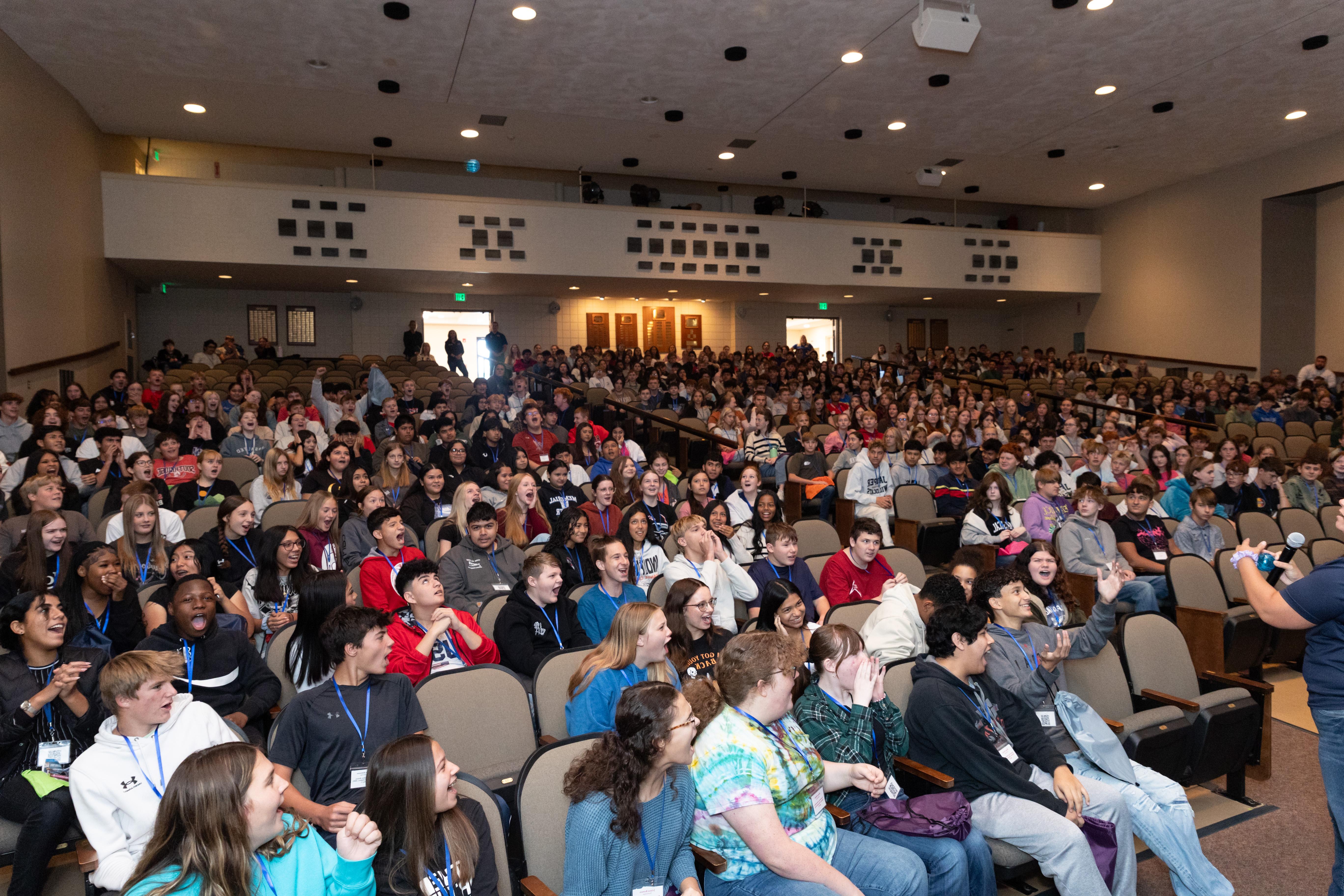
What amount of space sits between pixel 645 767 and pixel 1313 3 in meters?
9.56

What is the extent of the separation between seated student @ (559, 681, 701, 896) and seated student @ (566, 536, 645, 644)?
1500mm

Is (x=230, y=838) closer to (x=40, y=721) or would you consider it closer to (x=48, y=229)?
(x=40, y=721)

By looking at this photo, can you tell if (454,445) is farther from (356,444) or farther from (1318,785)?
(1318,785)

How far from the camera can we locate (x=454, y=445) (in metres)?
6.30

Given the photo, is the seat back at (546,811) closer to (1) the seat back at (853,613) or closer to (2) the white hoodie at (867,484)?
(1) the seat back at (853,613)

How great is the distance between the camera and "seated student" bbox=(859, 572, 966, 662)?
329 centimetres

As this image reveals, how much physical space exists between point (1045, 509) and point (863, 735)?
3913 millimetres

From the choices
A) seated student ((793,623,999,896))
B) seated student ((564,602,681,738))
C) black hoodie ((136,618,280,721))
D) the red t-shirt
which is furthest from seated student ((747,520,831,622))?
black hoodie ((136,618,280,721))

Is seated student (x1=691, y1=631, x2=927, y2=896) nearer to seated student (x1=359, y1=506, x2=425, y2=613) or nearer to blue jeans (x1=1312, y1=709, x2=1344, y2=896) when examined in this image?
blue jeans (x1=1312, y1=709, x2=1344, y2=896)

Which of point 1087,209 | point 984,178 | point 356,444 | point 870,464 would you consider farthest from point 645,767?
point 1087,209

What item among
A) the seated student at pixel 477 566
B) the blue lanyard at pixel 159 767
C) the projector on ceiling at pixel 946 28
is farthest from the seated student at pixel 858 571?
the projector on ceiling at pixel 946 28

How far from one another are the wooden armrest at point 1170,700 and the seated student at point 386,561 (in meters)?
3.19

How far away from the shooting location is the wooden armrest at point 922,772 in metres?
2.56

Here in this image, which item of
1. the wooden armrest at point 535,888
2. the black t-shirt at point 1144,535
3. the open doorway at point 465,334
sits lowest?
the wooden armrest at point 535,888
